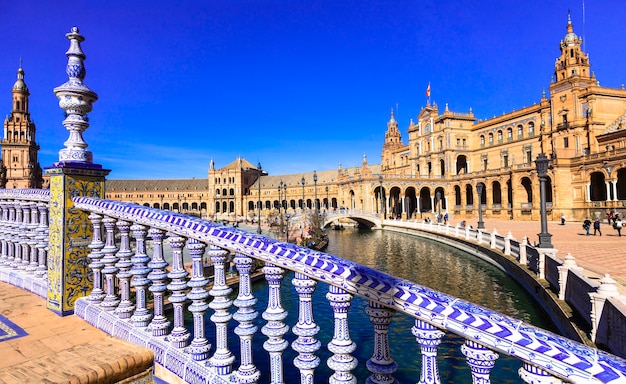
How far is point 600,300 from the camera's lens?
6.57 m

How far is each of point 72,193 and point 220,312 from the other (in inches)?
98.7

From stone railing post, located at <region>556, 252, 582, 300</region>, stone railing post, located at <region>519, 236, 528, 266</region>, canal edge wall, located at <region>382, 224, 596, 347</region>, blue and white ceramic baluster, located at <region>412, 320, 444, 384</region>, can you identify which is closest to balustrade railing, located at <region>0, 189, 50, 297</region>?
blue and white ceramic baluster, located at <region>412, 320, 444, 384</region>

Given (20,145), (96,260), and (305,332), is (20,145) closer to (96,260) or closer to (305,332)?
(96,260)

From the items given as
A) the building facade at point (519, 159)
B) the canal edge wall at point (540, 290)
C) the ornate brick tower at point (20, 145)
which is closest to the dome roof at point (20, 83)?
the ornate brick tower at point (20, 145)

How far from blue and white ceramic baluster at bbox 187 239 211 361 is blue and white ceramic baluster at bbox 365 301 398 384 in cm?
128

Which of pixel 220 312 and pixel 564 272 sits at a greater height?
pixel 220 312

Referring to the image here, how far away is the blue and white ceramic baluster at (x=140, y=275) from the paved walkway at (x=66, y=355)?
216 mm

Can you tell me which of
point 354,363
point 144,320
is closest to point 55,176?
point 144,320

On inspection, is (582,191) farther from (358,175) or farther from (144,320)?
(144,320)

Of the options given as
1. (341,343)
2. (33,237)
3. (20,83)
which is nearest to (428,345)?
(341,343)

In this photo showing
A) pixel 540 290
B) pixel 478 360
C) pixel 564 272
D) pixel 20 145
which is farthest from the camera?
pixel 20 145

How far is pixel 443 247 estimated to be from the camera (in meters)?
25.9

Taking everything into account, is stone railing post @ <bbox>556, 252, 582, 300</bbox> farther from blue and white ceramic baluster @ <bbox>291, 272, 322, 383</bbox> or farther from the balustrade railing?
the balustrade railing

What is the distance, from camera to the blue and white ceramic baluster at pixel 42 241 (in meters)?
4.61
